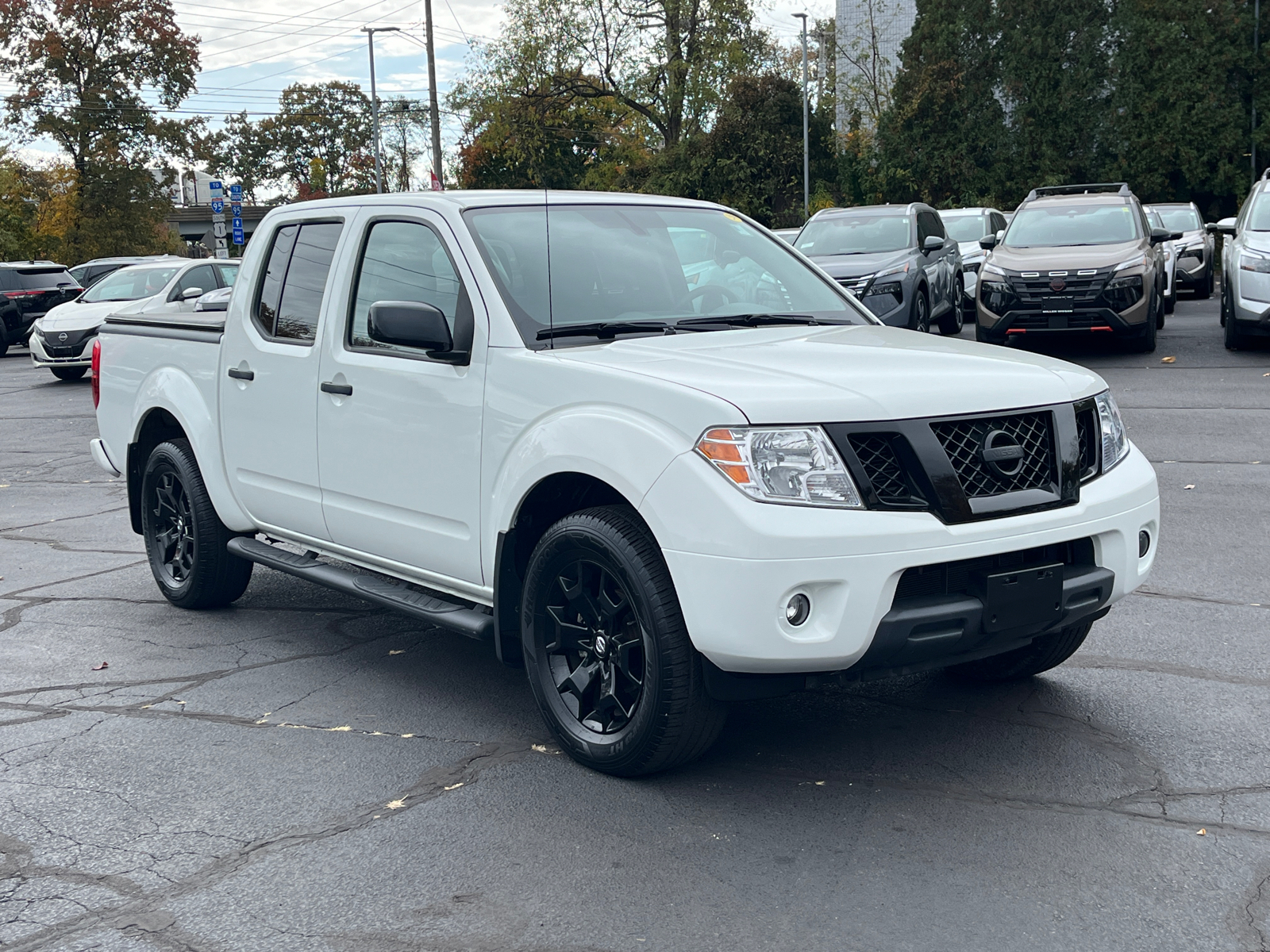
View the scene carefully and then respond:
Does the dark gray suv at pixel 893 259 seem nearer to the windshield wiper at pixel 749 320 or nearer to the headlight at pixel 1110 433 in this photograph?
the windshield wiper at pixel 749 320

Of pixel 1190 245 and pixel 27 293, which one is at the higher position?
pixel 1190 245

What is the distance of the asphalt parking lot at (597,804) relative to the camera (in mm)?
3295

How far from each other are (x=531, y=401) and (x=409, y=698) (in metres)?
1.45

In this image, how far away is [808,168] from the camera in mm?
46469

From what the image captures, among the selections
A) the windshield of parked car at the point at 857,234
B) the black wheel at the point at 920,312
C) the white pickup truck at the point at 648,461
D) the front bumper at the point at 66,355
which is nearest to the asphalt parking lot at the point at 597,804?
the white pickup truck at the point at 648,461

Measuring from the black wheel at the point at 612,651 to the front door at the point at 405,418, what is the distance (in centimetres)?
41

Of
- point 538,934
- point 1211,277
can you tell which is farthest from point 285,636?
point 1211,277

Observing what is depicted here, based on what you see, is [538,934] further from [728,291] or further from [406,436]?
[728,291]

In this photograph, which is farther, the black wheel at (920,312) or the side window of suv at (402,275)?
the black wheel at (920,312)

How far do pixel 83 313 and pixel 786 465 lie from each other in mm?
19200

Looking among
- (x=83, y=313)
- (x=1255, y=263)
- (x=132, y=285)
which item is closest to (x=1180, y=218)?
(x=1255, y=263)

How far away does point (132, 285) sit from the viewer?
837 inches

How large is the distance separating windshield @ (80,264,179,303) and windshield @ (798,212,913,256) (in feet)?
33.4

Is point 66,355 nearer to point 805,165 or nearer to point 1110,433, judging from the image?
point 1110,433
